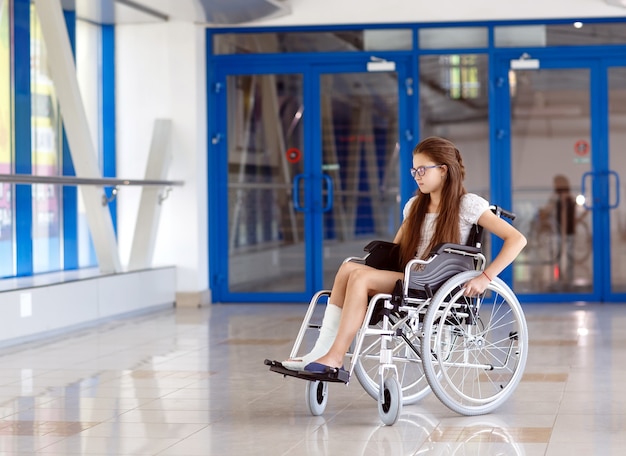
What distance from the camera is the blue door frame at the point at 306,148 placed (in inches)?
372

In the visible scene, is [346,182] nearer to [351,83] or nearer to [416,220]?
[351,83]

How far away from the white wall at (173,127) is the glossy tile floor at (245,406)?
7.25 ft

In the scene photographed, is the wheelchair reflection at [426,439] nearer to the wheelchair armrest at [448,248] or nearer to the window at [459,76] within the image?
the wheelchair armrest at [448,248]

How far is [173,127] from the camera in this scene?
369 inches

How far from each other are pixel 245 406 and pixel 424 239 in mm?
976

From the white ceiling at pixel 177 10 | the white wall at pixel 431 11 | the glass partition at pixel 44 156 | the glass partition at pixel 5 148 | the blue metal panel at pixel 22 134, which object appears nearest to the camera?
the glass partition at pixel 5 148

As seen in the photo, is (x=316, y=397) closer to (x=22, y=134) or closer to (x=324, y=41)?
(x=22, y=134)

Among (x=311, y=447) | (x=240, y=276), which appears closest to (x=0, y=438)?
(x=311, y=447)

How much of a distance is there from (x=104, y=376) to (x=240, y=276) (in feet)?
13.7

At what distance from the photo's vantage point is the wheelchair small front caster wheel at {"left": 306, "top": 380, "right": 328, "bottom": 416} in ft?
14.1

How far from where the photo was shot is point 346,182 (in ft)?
31.4

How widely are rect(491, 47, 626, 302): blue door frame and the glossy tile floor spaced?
2335 mm

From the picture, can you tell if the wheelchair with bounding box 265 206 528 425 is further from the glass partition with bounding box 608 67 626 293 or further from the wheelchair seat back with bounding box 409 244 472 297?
the glass partition with bounding box 608 67 626 293

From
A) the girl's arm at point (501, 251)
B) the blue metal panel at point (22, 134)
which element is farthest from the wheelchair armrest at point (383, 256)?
the blue metal panel at point (22, 134)
